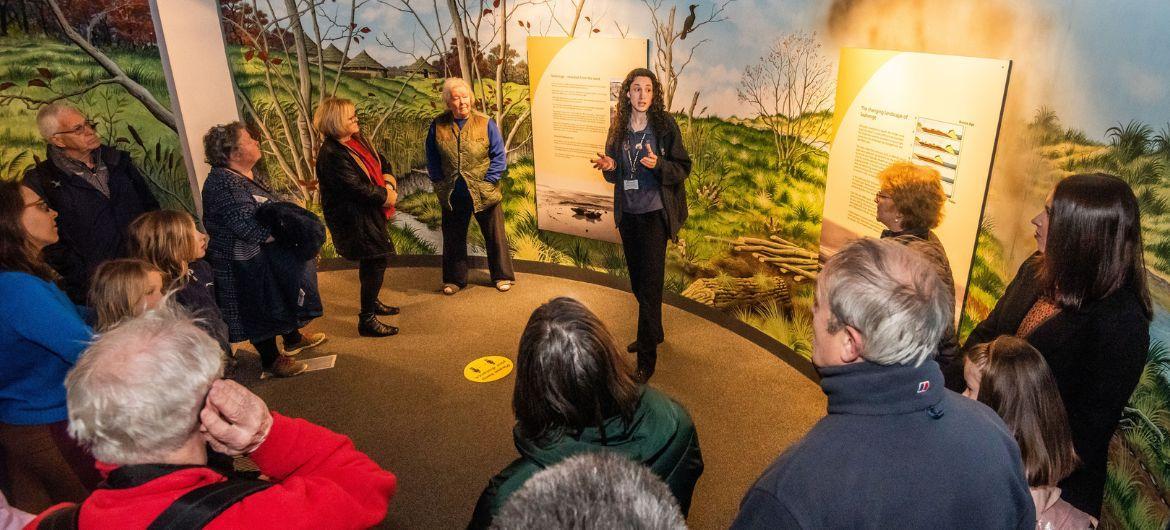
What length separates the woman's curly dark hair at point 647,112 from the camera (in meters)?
3.67

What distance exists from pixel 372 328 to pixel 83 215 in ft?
5.96

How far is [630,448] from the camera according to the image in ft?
4.99

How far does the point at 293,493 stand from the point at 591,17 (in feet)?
13.7

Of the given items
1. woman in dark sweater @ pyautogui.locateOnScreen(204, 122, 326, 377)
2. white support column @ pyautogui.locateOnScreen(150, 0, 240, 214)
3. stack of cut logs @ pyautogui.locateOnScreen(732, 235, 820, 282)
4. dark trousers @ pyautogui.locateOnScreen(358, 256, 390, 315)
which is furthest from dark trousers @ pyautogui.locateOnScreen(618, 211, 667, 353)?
white support column @ pyautogui.locateOnScreen(150, 0, 240, 214)

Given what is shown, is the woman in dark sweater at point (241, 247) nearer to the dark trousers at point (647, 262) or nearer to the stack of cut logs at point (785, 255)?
the dark trousers at point (647, 262)

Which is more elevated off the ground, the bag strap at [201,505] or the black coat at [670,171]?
the black coat at [670,171]

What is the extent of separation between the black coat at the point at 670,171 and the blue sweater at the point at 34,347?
2659mm

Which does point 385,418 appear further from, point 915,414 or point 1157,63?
point 1157,63

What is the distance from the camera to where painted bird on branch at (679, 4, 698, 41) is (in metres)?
4.17

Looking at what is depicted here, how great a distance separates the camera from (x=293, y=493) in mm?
1217

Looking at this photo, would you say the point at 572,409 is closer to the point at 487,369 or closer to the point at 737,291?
the point at 487,369

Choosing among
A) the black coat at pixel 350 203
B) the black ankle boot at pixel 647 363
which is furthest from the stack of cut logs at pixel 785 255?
the black coat at pixel 350 203

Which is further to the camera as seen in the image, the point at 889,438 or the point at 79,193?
the point at 79,193

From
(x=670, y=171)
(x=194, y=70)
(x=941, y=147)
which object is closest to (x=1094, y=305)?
(x=941, y=147)
